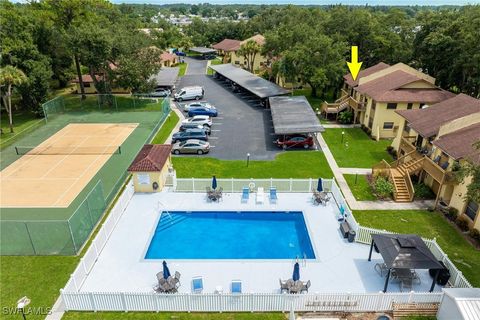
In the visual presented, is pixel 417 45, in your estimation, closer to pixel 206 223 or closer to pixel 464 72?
pixel 464 72

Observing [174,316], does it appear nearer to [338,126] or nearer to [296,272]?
[296,272]

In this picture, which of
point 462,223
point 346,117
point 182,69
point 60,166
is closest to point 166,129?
point 60,166

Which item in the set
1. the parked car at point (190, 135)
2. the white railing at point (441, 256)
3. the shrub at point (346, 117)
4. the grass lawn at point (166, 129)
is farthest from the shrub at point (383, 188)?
the grass lawn at point (166, 129)

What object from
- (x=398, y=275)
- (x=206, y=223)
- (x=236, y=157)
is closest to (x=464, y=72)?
(x=236, y=157)

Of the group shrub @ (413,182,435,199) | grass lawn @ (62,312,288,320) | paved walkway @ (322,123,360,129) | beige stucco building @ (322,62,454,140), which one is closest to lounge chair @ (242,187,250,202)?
grass lawn @ (62,312,288,320)

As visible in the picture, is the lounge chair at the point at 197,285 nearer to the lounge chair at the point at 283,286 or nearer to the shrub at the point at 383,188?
the lounge chair at the point at 283,286

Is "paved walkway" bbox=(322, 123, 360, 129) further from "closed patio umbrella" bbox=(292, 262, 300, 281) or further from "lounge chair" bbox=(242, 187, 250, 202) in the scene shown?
"closed patio umbrella" bbox=(292, 262, 300, 281)
